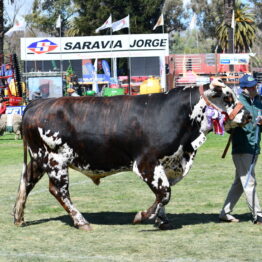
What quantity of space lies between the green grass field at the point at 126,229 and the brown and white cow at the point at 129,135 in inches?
15.2

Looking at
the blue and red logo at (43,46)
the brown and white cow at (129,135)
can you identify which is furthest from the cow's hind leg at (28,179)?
the blue and red logo at (43,46)

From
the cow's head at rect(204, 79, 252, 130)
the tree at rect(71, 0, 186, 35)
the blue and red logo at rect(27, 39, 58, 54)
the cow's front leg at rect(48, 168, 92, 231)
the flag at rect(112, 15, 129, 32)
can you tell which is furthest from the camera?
the tree at rect(71, 0, 186, 35)

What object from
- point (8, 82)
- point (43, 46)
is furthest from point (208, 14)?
point (8, 82)

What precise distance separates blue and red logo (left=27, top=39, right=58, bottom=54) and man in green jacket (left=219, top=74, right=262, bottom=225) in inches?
1325

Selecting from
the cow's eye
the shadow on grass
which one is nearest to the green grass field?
the shadow on grass

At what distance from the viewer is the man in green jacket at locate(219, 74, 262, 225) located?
9383 mm

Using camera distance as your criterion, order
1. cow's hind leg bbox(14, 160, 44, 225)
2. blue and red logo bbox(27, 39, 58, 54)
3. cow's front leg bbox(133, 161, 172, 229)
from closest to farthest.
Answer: cow's front leg bbox(133, 161, 172, 229)
cow's hind leg bbox(14, 160, 44, 225)
blue and red logo bbox(27, 39, 58, 54)

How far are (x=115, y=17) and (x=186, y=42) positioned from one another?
236ft

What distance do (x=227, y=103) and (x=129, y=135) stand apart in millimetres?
1321

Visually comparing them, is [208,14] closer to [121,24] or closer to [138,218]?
[121,24]

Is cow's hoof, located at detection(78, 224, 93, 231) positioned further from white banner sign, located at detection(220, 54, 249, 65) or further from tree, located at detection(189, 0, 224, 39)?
tree, located at detection(189, 0, 224, 39)

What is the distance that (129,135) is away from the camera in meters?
9.20

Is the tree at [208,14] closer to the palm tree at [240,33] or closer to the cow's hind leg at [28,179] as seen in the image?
the palm tree at [240,33]

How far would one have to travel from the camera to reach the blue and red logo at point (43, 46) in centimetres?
4231
